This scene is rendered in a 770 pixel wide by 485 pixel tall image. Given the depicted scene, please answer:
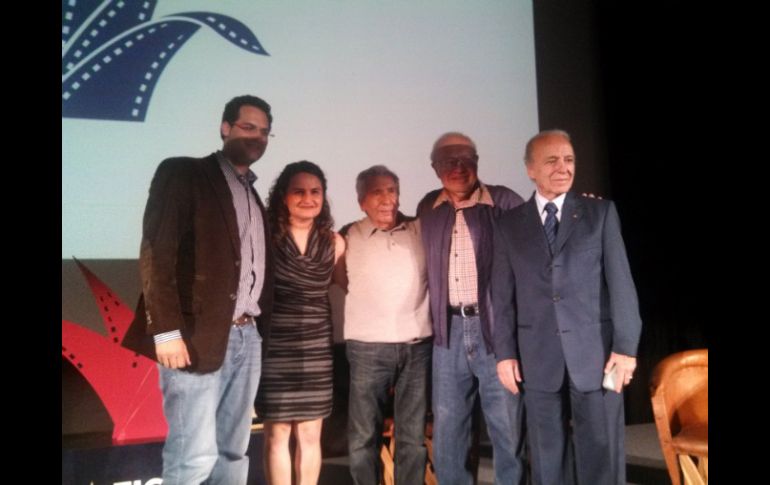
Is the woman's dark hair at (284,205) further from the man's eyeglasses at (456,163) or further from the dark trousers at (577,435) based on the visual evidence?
the dark trousers at (577,435)

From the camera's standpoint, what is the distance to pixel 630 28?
3.82m

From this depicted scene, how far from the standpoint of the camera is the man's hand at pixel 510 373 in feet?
8.58

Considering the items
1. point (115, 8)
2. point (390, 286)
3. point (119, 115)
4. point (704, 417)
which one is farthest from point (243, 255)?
point (704, 417)

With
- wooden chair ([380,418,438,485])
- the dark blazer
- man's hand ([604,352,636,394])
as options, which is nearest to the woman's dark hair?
the dark blazer

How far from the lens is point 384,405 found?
285 cm

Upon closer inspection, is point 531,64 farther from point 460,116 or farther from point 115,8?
point 115,8

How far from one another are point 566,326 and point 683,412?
35.6 inches

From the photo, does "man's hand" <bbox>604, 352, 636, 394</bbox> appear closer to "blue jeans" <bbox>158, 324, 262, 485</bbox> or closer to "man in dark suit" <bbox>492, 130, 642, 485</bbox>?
"man in dark suit" <bbox>492, 130, 642, 485</bbox>

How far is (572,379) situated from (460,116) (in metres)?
1.43

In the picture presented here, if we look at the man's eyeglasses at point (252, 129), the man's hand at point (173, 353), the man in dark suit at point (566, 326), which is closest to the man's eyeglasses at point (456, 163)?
the man in dark suit at point (566, 326)

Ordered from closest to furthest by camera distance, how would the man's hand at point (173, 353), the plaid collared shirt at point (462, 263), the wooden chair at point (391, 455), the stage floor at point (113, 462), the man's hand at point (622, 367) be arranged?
the man's hand at point (173, 353)
the man's hand at point (622, 367)
the stage floor at point (113, 462)
the plaid collared shirt at point (462, 263)
the wooden chair at point (391, 455)

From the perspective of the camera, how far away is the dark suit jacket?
8.28 feet

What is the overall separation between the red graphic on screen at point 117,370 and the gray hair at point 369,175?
1.15 metres

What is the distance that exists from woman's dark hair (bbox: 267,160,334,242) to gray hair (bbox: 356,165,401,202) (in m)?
0.17
